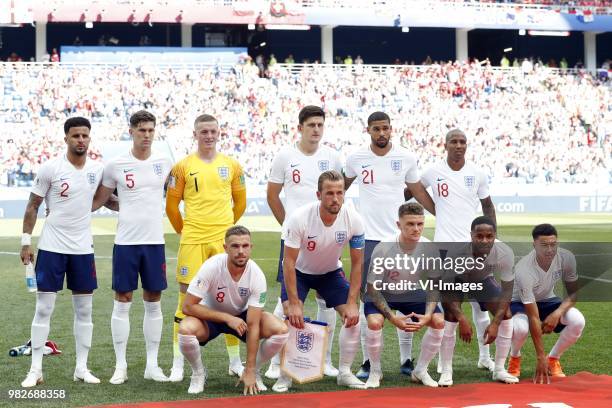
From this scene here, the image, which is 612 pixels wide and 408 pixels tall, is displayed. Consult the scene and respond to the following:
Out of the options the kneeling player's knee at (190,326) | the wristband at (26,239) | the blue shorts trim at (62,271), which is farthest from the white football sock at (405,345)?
the wristband at (26,239)

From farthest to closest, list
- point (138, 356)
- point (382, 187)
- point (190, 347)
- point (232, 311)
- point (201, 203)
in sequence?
point (138, 356)
point (382, 187)
point (201, 203)
point (232, 311)
point (190, 347)

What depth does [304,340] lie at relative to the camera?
7.44m

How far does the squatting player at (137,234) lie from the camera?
7809 millimetres

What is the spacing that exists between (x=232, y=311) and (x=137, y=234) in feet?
3.66

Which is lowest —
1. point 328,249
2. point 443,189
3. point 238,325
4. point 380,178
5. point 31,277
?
point 238,325

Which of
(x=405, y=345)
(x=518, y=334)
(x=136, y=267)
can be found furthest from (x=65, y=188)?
(x=518, y=334)

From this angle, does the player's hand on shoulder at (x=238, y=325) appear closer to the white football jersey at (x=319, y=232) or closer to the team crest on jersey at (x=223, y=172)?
the white football jersey at (x=319, y=232)

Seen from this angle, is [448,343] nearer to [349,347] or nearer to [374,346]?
[374,346]

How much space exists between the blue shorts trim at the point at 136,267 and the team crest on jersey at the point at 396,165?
2.25 m

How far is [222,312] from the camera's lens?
24.1 ft

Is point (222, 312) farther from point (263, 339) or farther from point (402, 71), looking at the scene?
point (402, 71)

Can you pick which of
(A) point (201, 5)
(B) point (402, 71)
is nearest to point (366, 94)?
(B) point (402, 71)

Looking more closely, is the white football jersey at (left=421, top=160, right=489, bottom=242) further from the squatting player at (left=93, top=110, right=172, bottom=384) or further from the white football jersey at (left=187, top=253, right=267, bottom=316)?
the squatting player at (left=93, top=110, right=172, bottom=384)

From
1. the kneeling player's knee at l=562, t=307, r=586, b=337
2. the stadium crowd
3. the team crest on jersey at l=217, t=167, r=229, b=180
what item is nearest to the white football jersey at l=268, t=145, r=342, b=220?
the team crest on jersey at l=217, t=167, r=229, b=180
